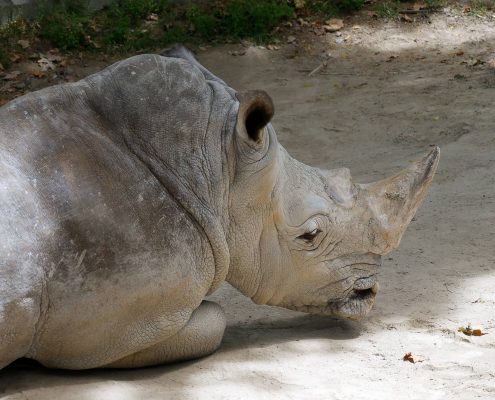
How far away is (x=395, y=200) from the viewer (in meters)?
4.87

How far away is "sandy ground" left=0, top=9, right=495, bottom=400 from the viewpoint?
4188 mm

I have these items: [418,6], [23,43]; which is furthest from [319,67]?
[23,43]

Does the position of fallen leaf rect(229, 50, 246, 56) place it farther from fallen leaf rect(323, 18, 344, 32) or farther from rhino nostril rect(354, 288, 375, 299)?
rhino nostril rect(354, 288, 375, 299)

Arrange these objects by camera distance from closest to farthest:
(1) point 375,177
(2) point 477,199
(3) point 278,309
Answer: (3) point 278,309
(2) point 477,199
(1) point 375,177

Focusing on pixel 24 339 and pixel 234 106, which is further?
pixel 234 106

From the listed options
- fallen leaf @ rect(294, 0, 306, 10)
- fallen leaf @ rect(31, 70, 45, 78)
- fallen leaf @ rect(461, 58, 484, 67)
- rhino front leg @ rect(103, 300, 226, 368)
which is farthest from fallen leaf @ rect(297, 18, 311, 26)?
rhino front leg @ rect(103, 300, 226, 368)

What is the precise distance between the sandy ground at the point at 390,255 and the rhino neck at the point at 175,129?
1.95ft

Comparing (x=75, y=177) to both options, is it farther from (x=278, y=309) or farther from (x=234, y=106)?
(x=278, y=309)

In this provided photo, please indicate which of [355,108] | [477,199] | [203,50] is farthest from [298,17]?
[477,199]

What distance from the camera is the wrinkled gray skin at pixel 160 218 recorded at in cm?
390

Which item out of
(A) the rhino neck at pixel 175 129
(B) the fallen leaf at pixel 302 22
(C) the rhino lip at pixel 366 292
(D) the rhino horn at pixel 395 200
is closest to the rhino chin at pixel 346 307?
(C) the rhino lip at pixel 366 292

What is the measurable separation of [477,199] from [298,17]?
16.5ft

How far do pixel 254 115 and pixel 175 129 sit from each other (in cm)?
34

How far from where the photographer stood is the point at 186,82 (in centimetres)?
438
